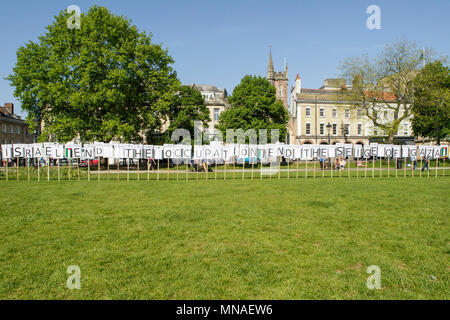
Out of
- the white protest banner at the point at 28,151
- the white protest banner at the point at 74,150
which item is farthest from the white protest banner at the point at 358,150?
the white protest banner at the point at 28,151

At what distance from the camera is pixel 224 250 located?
6223 millimetres

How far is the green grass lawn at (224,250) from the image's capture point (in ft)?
14.9

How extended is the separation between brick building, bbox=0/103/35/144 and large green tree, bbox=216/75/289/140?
1707 inches

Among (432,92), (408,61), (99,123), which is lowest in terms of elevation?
(99,123)

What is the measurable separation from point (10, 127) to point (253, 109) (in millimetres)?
49692

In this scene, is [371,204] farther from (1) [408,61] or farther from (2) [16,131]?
(2) [16,131]

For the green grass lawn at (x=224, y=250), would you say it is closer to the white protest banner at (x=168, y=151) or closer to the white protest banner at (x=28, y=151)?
the white protest banner at (x=168, y=151)

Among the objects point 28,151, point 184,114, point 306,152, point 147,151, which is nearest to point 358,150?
point 306,152

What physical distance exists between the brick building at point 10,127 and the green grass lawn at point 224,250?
5916 centimetres

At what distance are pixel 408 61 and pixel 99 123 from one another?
3926 cm

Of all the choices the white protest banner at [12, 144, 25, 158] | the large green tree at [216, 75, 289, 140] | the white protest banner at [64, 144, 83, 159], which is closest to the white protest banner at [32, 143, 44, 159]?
the white protest banner at [12, 144, 25, 158]

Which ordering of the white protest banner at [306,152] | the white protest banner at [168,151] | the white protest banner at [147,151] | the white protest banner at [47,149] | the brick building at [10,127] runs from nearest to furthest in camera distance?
1. the white protest banner at [47,149]
2. the white protest banner at [147,151]
3. the white protest banner at [168,151]
4. the white protest banner at [306,152]
5. the brick building at [10,127]
